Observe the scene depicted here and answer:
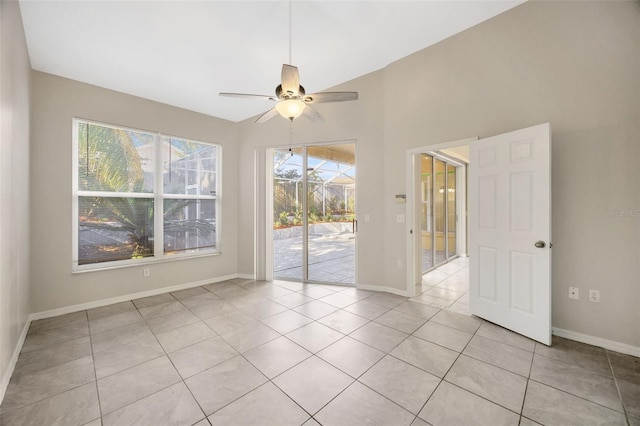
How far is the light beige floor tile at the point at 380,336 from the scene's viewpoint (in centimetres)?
246

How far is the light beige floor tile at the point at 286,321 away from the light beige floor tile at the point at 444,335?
1.25 meters

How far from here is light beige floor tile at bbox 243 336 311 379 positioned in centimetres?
212

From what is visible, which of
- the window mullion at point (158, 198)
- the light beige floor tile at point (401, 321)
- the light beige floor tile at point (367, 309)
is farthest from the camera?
the window mullion at point (158, 198)

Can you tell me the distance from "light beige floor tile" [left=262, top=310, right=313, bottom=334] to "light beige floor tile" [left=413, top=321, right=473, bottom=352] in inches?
49.2

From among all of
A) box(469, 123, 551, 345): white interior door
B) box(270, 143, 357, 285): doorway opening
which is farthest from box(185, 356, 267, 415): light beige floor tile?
box(469, 123, 551, 345): white interior door

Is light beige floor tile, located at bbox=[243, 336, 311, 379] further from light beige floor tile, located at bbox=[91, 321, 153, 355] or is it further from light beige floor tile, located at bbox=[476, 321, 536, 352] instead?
light beige floor tile, located at bbox=[476, 321, 536, 352]

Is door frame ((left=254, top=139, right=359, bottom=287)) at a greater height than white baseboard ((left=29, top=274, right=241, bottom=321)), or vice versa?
door frame ((left=254, top=139, right=359, bottom=287))

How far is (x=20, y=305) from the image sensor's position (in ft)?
8.21

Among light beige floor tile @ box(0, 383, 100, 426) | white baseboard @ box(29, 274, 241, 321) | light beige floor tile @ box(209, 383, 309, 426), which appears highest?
white baseboard @ box(29, 274, 241, 321)

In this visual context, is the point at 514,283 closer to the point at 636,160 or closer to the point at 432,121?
the point at 636,160

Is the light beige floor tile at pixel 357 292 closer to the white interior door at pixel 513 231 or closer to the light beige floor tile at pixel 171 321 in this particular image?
the white interior door at pixel 513 231

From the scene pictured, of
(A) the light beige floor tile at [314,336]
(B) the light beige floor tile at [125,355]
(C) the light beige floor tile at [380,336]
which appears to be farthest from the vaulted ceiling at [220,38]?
(C) the light beige floor tile at [380,336]

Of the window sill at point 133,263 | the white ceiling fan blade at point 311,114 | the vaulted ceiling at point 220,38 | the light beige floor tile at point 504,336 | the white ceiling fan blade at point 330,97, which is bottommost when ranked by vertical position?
the light beige floor tile at point 504,336

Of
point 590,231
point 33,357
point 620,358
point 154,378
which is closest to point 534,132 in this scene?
point 590,231
